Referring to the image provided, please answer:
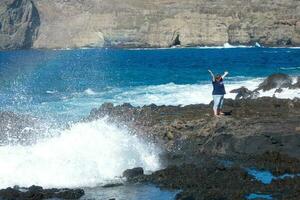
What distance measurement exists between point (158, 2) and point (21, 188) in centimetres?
15205

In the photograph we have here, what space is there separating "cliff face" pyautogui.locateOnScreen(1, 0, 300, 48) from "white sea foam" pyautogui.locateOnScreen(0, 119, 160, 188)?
120240mm

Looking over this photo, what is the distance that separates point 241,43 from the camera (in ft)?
493

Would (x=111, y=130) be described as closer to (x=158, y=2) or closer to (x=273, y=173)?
(x=273, y=173)

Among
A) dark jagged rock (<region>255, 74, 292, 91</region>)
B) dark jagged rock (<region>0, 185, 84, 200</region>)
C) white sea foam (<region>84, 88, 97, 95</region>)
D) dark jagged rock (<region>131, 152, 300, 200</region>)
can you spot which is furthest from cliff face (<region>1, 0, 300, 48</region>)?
dark jagged rock (<region>0, 185, 84, 200</region>)

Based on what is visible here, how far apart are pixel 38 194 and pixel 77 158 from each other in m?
3.48

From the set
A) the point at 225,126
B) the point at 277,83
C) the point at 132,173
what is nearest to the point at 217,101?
the point at 225,126

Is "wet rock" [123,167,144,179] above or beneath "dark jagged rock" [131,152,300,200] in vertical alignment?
above

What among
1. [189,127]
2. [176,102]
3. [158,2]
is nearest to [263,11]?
[158,2]

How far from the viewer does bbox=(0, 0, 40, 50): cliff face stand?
17938 cm

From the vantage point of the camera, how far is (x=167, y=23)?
15675 centimetres

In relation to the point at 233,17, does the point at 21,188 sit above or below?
below

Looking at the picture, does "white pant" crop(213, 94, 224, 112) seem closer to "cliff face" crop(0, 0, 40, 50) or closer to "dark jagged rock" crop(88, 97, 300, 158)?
"dark jagged rock" crop(88, 97, 300, 158)

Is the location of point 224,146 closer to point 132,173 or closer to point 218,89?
point 132,173

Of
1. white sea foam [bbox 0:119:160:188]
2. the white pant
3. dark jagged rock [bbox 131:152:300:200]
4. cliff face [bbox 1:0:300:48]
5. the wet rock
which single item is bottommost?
dark jagged rock [bbox 131:152:300:200]
